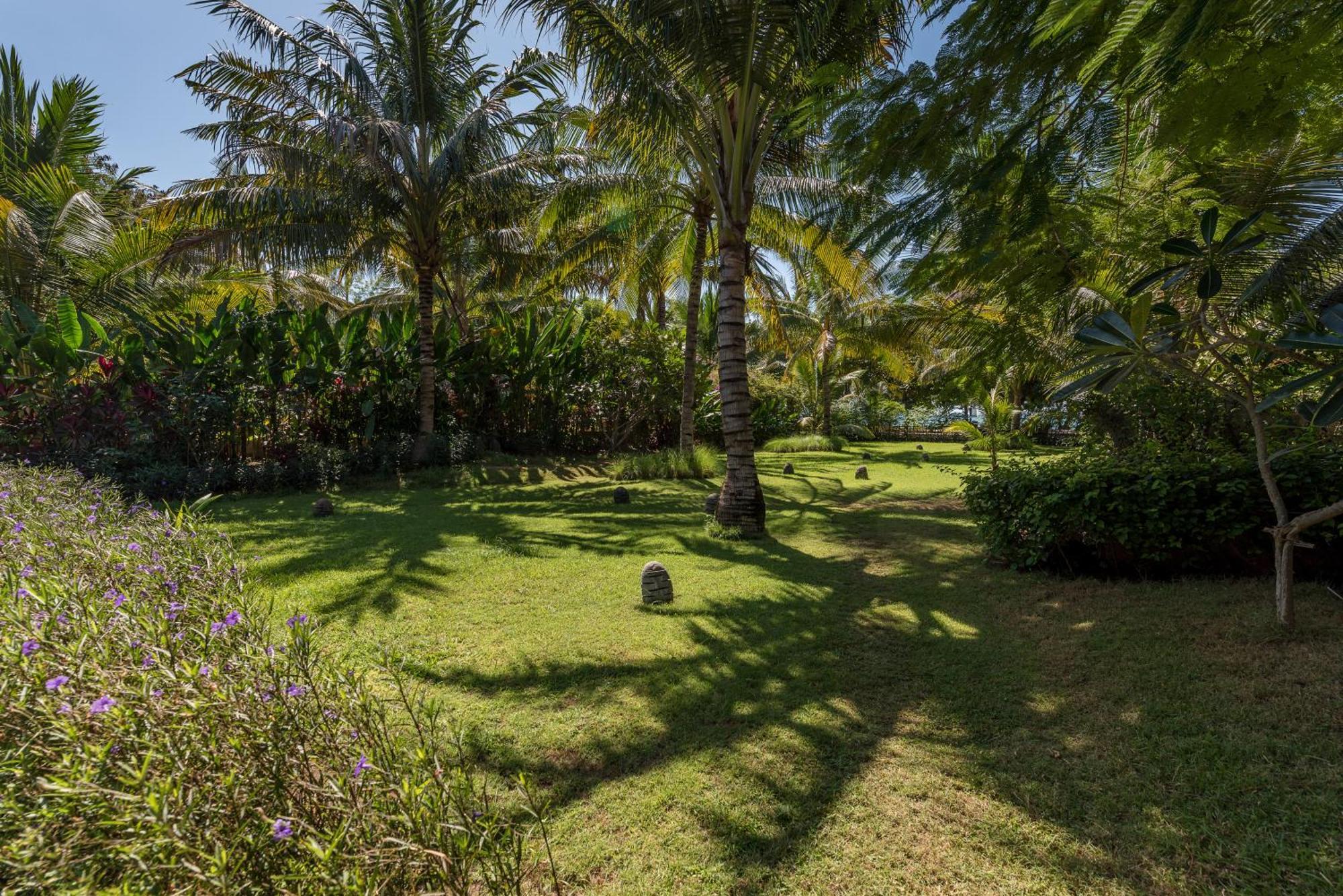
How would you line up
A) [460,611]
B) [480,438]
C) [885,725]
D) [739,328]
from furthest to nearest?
[480,438] < [739,328] < [460,611] < [885,725]

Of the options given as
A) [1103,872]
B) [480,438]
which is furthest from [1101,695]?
[480,438]

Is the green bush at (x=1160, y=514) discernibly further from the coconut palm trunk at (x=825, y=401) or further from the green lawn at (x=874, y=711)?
the coconut palm trunk at (x=825, y=401)

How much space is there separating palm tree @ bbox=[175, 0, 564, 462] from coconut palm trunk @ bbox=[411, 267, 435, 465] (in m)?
0.03

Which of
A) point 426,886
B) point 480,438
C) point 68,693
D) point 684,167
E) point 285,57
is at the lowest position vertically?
point 426,886

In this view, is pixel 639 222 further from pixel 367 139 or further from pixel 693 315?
pixel 367 139

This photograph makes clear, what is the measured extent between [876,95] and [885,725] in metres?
3.80

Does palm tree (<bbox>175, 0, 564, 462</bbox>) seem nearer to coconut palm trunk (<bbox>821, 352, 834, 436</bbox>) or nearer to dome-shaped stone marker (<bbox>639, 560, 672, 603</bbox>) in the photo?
dome-shaped stone marker (<bbox>639, 560, 672, 603</bbox>)

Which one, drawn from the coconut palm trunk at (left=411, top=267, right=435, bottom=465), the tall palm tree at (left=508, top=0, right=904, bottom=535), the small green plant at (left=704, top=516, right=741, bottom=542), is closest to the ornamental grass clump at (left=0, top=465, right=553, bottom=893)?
the small green plant at (left=704, top=516, right=741, bottom=542)

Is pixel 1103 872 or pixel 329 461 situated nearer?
pixel 1103 872

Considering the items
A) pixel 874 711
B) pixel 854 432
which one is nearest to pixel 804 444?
pixel 854 432

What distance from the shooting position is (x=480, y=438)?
43.6 feet

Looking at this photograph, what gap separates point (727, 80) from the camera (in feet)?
23.0

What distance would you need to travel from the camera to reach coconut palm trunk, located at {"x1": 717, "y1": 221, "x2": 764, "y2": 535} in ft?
24.1

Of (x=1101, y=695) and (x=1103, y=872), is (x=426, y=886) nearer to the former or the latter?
(x=1103, y=872)
